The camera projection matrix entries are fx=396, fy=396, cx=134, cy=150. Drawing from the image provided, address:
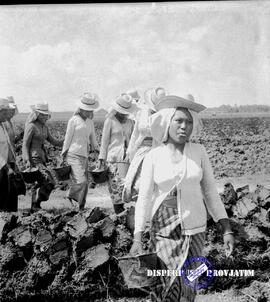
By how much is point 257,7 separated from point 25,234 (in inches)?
127

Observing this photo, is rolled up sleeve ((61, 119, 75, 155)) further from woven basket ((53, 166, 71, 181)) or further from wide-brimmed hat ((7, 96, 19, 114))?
wide-brimmed hat ((7, 96, 19, 114))

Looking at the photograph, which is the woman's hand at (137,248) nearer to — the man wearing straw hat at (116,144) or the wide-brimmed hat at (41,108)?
the man wearing straw hat at (116,144)

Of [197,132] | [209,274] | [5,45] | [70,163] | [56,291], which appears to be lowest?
[56,291]

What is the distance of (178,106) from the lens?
271 centimetres

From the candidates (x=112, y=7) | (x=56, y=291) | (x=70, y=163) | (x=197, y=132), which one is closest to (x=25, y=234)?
(x=56, y=291)

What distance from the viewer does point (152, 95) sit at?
4.21m

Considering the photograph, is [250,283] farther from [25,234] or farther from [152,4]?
[152,4]

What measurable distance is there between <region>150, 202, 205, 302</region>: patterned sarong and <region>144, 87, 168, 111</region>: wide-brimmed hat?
5.76ft

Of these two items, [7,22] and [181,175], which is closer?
[181,175]

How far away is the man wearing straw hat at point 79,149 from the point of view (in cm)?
528

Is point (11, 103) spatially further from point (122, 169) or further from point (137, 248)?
point (137, 248)

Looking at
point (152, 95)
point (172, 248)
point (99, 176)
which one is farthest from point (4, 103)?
point (172, 248)

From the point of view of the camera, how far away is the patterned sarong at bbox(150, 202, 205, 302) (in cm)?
262

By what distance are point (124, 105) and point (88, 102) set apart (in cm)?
46
